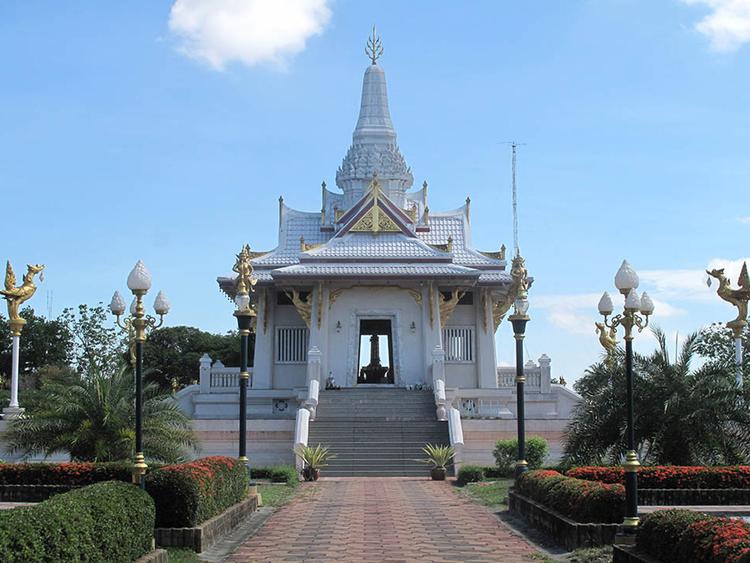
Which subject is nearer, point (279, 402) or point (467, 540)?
point (467, 540)

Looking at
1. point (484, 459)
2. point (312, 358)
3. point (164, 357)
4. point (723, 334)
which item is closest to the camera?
point (484, 459)

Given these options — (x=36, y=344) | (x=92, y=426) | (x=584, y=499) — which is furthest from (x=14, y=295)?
(x=36, y=344)

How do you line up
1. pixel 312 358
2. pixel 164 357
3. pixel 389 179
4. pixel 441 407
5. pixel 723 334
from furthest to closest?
pixel 164 357, pixel 723 334, pixel 389 179, pixel 312 358, pixel 441 407

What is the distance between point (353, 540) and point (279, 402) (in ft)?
70.2

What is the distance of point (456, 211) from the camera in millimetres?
42844

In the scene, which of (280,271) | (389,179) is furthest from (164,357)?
(280,271)

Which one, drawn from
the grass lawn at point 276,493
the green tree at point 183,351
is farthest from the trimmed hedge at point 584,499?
A: the green tree at point 183,351

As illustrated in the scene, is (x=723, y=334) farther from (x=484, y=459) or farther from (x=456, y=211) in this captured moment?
(x=484, y=459)

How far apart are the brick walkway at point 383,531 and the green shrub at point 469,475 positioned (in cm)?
227

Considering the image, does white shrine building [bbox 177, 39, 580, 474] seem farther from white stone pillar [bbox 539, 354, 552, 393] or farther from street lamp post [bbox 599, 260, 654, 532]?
street lamp post [bbox 599, 260, 654, 532]

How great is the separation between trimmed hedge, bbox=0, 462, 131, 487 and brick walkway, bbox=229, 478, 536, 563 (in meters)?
2.55

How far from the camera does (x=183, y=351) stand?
68250 mm

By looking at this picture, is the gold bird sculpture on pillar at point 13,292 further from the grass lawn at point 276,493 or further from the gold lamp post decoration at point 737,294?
the gold lamp post decoration at point 737,294

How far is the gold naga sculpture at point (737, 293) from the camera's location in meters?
28.3
